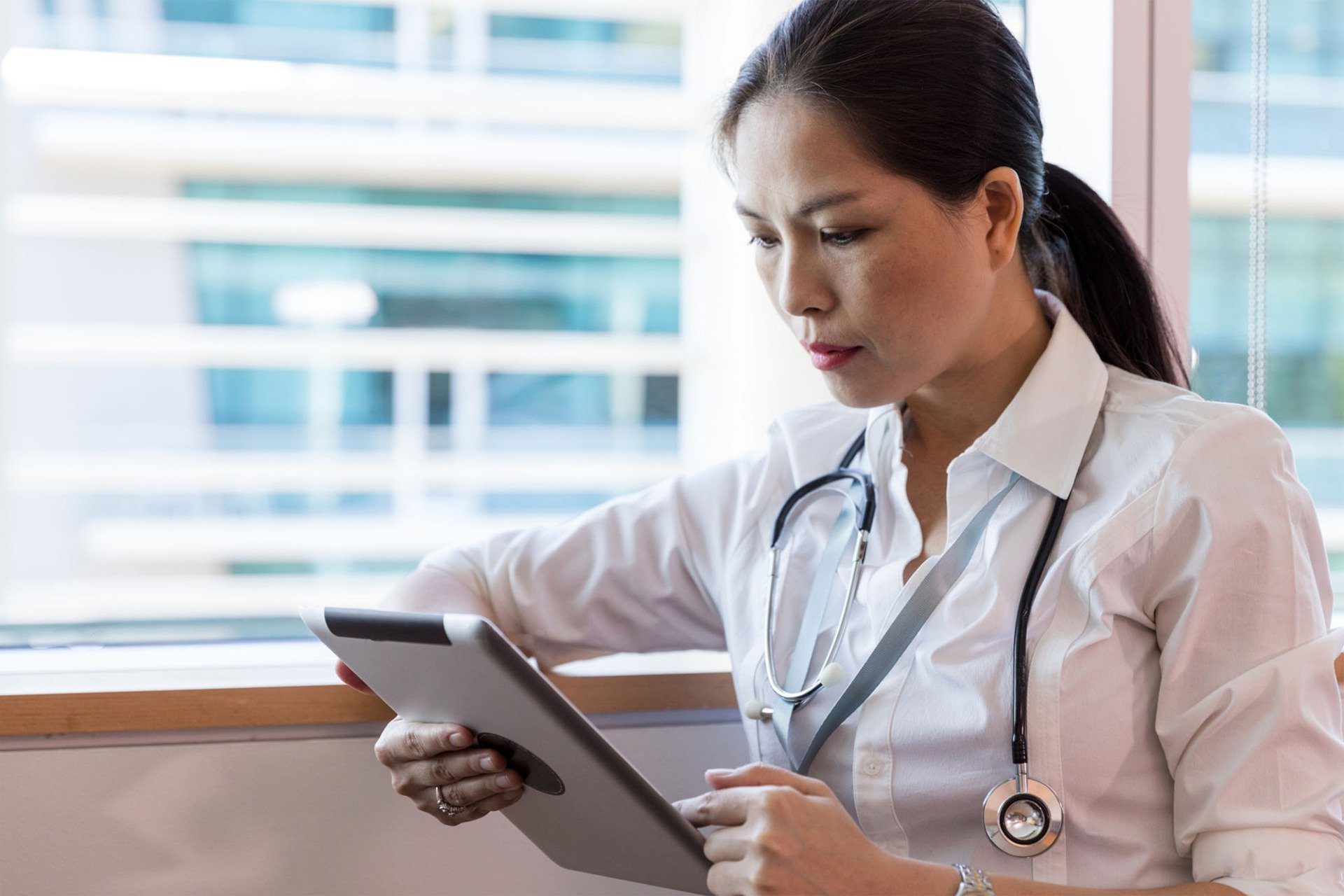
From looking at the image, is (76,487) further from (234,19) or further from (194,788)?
(194,788)

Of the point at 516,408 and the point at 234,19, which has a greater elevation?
the point at 234,19

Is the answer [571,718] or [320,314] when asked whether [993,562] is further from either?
[320,314]

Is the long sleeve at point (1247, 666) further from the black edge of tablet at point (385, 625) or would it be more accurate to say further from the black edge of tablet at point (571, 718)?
the black edge of tablet at point (385, 625)

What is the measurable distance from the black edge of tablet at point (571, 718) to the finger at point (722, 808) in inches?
1.2

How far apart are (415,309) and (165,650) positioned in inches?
60.6

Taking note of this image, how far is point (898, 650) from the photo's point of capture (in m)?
1.02

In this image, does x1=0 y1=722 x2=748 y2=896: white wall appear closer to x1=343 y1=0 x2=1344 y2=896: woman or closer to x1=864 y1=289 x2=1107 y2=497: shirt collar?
x1=343 y1=0 x2=1344 y2=896: woman

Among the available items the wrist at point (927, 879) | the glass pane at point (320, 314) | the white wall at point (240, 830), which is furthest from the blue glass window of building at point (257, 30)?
the wrist at point (927, 879)

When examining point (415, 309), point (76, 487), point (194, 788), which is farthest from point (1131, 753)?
point (76, 487)

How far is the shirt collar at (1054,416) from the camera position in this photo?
103cm

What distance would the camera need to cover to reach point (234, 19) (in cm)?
263

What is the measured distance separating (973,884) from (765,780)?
18cm

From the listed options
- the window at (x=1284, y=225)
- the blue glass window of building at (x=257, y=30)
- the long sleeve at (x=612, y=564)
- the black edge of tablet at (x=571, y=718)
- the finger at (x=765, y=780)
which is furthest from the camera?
the blue glass window of building at (x=257, y=30)

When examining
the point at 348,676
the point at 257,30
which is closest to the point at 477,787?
the point at 348,676
